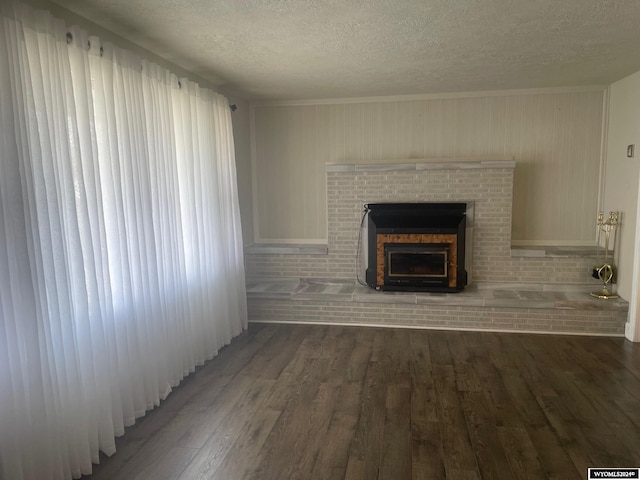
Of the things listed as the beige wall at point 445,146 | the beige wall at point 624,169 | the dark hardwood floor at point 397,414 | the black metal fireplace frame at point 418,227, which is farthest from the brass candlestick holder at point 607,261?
the black metal fireplace frame at point 418,227

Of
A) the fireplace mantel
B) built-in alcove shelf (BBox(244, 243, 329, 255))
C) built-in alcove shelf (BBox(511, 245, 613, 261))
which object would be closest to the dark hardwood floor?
built-in alcove shelf (BBox(511, 245, 613, 261))

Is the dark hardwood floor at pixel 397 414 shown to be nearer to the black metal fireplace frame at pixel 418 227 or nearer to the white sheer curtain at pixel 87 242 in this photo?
the white sheer curtain at pixel 87 242

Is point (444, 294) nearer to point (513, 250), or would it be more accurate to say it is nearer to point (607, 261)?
point (513, 250)

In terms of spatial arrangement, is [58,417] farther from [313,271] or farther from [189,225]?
[313,271]

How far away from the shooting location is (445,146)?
4.95m

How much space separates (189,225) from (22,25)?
1.77 m

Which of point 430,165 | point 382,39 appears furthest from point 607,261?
point 382,39

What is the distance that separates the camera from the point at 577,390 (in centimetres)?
301

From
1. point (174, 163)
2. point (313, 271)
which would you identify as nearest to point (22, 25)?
point (174, 163)

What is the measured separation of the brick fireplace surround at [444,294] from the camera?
166 inches

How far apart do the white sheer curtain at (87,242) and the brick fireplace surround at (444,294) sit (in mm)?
1607

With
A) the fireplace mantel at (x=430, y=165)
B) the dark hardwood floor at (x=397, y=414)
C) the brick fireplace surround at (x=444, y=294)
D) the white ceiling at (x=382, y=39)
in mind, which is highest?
the white ceiling at (x=382, y=39)

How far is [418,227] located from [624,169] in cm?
204

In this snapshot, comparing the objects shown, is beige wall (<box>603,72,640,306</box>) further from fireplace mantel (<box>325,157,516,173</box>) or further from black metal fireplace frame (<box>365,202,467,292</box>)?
black metal fireplace frame (<box>365,202,467,292</box>)
